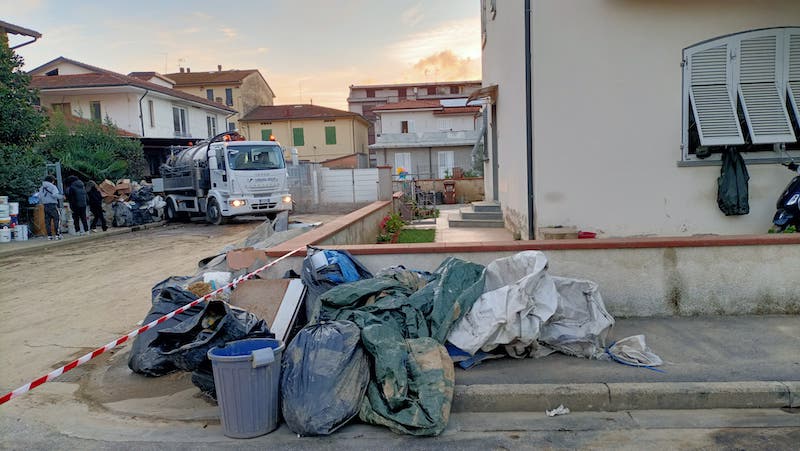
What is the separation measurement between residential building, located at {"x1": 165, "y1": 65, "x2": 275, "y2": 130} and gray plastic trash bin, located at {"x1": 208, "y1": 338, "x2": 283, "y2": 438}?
4404cm

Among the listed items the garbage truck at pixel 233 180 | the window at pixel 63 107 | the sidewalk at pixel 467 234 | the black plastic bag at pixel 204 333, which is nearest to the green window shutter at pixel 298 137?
the window at pixel 63 107

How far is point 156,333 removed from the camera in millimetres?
4887

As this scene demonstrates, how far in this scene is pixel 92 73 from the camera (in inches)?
1234

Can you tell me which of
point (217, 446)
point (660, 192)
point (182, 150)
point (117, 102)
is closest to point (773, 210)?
point (660, 192)

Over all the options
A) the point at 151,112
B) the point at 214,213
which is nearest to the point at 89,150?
the point at 214,213

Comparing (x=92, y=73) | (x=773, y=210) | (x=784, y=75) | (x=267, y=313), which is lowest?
(x=267, y=313)

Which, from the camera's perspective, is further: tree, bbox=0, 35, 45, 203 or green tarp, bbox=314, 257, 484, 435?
tree, bbox=0, 35, 45, 203

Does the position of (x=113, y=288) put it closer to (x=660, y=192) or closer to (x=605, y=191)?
(x=605, y=191)

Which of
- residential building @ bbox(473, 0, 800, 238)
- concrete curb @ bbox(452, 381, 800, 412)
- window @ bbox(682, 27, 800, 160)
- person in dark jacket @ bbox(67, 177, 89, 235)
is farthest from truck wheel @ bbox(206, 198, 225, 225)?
concrete curb @ bbox(452, 381, 800, 412)

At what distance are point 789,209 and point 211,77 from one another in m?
48.2

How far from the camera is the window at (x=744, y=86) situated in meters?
7.20

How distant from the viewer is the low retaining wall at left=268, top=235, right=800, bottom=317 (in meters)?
5.43

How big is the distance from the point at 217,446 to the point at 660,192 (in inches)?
261

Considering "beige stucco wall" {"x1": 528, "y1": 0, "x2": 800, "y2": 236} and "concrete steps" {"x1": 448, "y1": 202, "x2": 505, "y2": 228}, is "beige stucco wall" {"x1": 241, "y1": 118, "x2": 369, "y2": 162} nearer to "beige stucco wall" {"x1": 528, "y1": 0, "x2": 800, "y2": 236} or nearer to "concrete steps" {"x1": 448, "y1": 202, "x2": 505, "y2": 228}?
"concrete steps" {"x1": 448, "y1": 202, "x2": 505, "y2": 228}
